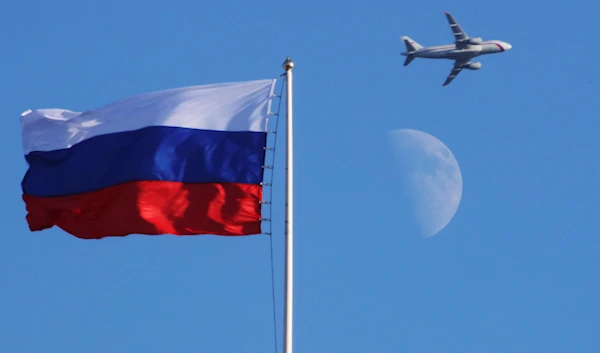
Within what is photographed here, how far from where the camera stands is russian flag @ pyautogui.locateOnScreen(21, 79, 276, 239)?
69.4 ft

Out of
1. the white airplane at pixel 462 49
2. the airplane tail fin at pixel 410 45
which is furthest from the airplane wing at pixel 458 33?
the airplane tail fin at pixel 410 45

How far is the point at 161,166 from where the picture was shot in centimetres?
2178

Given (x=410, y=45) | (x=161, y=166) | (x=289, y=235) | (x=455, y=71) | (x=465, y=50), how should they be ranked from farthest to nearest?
(x=410, y=45)
(x=455, y=71)
(x=465, y=50)
(x=161, y=166)
(x=289, y=235)

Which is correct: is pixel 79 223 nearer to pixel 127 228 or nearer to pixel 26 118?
pixel 127 228

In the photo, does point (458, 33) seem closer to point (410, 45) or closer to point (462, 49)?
point (462, 49)

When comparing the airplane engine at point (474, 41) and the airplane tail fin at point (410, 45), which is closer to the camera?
the airplane engine at point (474, 41)

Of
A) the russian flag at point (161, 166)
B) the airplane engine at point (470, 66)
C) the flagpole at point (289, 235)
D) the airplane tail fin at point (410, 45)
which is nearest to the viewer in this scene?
the flagpole at point (289, 235)

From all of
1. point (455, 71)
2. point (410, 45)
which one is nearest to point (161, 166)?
point (455, 71)

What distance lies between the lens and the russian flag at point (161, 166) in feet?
69.4

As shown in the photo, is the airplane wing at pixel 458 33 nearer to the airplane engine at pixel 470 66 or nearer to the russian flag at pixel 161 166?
the airplane engine at pixel 470 66

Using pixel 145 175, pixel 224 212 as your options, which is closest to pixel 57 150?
pixel 145 175

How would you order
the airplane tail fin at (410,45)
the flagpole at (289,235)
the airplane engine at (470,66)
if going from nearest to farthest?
the flagpole at (289,235), the airplane engine at (470,66), the airplane tail fin at (410,45)

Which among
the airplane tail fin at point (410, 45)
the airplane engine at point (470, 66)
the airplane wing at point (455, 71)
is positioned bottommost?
the airplane engine at point (470, 66)

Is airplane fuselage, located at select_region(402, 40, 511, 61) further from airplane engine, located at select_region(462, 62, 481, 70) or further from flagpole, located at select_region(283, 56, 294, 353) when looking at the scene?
flagpole, located at select_region(283, 56, 294, 353)
